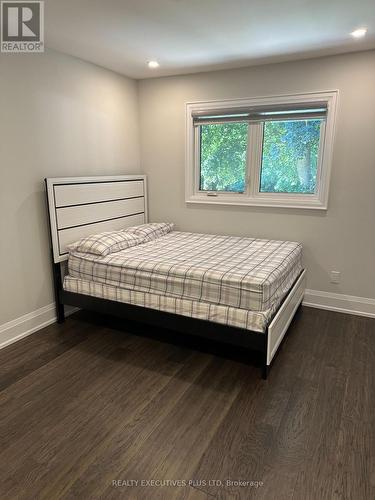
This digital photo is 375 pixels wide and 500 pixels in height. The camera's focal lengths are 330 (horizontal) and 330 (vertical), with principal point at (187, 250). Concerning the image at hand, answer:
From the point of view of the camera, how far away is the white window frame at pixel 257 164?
3.24m

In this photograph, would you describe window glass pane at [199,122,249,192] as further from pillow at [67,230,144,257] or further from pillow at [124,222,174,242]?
pillow at [67,230,144,257]

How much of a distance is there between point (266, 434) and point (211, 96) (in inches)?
131

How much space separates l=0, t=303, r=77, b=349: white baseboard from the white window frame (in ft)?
6.64

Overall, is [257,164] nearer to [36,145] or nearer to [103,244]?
[103,244]

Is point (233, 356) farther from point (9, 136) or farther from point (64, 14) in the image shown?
point (64, 14)

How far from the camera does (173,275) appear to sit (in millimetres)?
2604

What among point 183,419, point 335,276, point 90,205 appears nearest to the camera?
point 183,419

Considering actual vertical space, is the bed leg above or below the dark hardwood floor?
above

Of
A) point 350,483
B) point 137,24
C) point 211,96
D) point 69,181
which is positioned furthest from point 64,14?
point 350,483

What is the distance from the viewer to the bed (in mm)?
2346

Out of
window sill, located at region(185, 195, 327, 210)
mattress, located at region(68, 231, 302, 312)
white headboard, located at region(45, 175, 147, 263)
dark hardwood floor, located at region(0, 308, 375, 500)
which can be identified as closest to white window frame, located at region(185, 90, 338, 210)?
window sill, located at region(185, 195, 327, 210)

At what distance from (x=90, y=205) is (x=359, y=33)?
8.99ft

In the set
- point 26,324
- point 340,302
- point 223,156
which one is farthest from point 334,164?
point 26,324

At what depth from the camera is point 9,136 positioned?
2658mm
